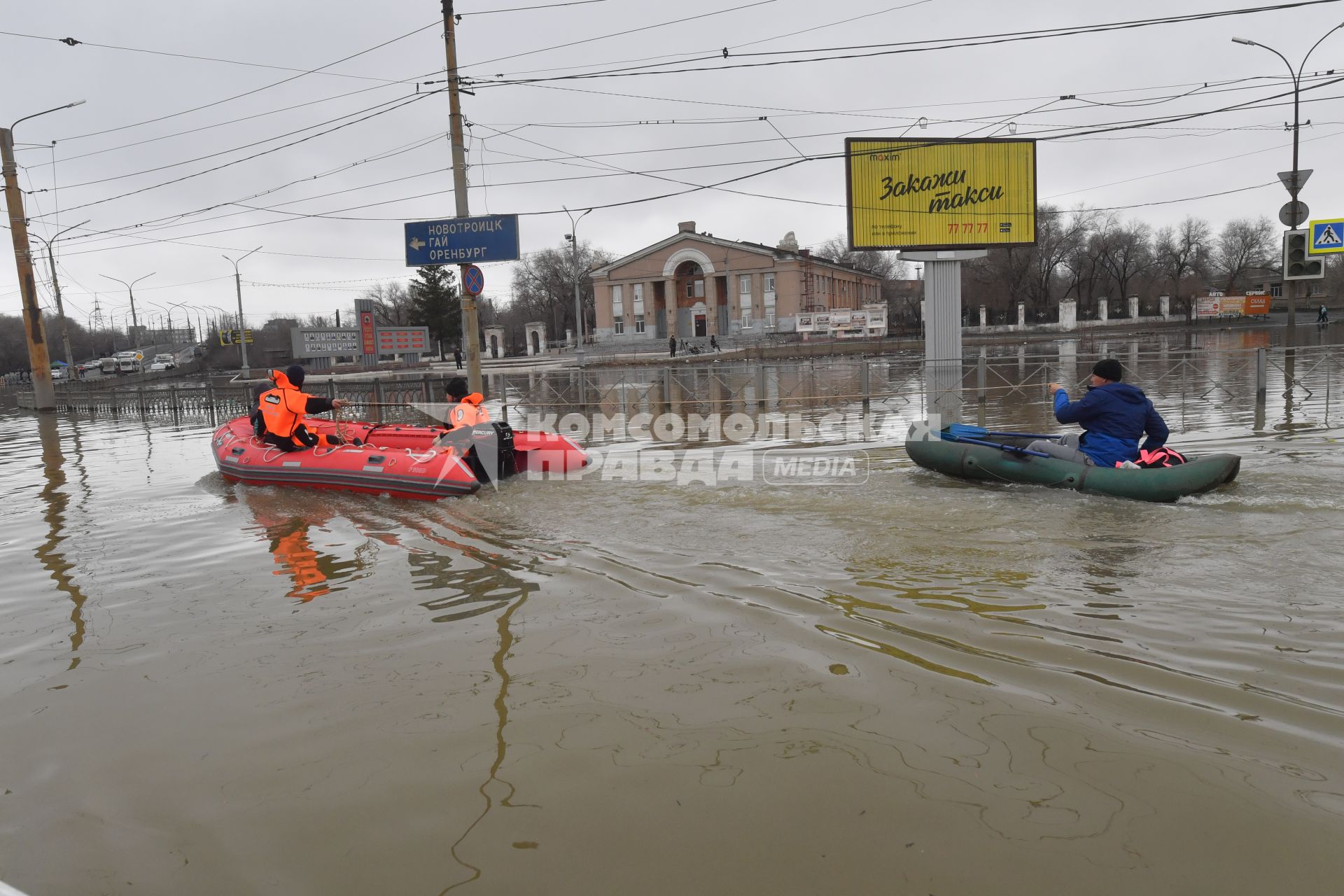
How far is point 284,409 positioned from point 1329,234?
15.8 meters

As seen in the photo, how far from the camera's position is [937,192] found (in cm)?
1806

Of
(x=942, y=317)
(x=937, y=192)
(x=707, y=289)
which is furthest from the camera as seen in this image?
(x=707, y=289)

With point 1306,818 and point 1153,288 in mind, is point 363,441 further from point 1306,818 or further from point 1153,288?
point 1153,288

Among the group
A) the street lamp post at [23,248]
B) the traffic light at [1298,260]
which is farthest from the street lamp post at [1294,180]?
the street lamp post at [23,248]

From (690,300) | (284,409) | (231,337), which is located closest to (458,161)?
(284,409)

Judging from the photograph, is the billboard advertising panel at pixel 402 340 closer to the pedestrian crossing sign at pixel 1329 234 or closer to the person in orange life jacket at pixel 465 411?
the person in orange life jacket at pixel 465 411

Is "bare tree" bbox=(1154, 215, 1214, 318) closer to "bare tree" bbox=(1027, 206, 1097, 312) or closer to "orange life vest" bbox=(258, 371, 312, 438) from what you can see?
"bare tree" bbox=(1027, 206, 1097, 312)

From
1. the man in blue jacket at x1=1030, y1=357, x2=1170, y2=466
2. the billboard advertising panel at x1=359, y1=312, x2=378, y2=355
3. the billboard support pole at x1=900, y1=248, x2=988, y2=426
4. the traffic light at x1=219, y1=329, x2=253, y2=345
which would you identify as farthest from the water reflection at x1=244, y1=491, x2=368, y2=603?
the traffic light at x1=219, y1=329, x2=253, y2=345

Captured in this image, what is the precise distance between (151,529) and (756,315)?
51.2 metres

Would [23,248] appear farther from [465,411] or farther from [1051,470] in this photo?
[1051,470]

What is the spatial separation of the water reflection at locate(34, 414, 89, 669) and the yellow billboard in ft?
47.9

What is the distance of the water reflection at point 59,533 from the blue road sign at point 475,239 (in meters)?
6.22

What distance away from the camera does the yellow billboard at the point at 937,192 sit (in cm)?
1786

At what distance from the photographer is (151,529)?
8766 millimetres
